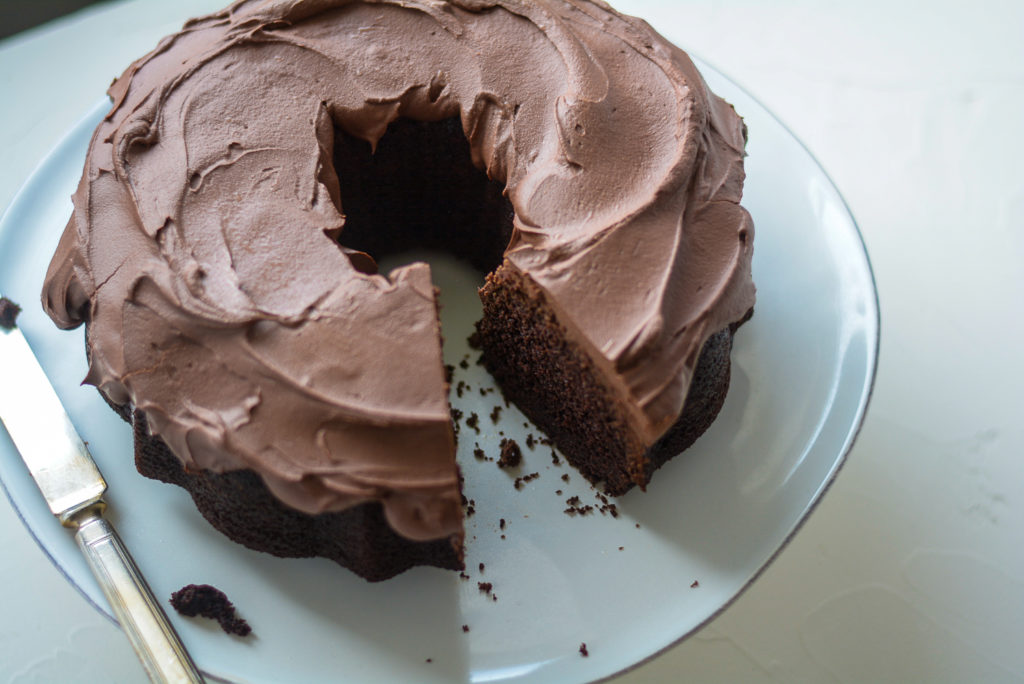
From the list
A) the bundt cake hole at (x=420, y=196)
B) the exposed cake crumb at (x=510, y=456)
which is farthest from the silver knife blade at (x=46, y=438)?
the exposed cake crumb at (x=510, y=456)

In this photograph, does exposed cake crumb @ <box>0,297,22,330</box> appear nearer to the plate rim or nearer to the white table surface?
the white table surface

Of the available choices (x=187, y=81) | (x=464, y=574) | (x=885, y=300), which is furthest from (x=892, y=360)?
(x=187, y=81)

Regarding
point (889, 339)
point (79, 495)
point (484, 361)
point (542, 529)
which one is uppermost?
point (79, 495)

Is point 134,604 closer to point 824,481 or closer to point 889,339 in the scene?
point 824,481

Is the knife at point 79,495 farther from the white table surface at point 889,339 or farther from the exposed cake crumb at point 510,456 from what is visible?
the exposed cake crumb at point 510,456

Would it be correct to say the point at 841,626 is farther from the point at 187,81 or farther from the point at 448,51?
the point at 187,81

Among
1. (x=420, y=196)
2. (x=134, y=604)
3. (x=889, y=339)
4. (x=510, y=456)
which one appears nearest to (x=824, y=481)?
(x=510, y=456)

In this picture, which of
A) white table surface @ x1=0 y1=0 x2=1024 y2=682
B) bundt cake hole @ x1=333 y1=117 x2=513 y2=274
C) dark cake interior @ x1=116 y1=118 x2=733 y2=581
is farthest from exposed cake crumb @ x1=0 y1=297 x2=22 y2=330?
bundt cake hole @ x1=333 y1=117 x2=513 y2=274
